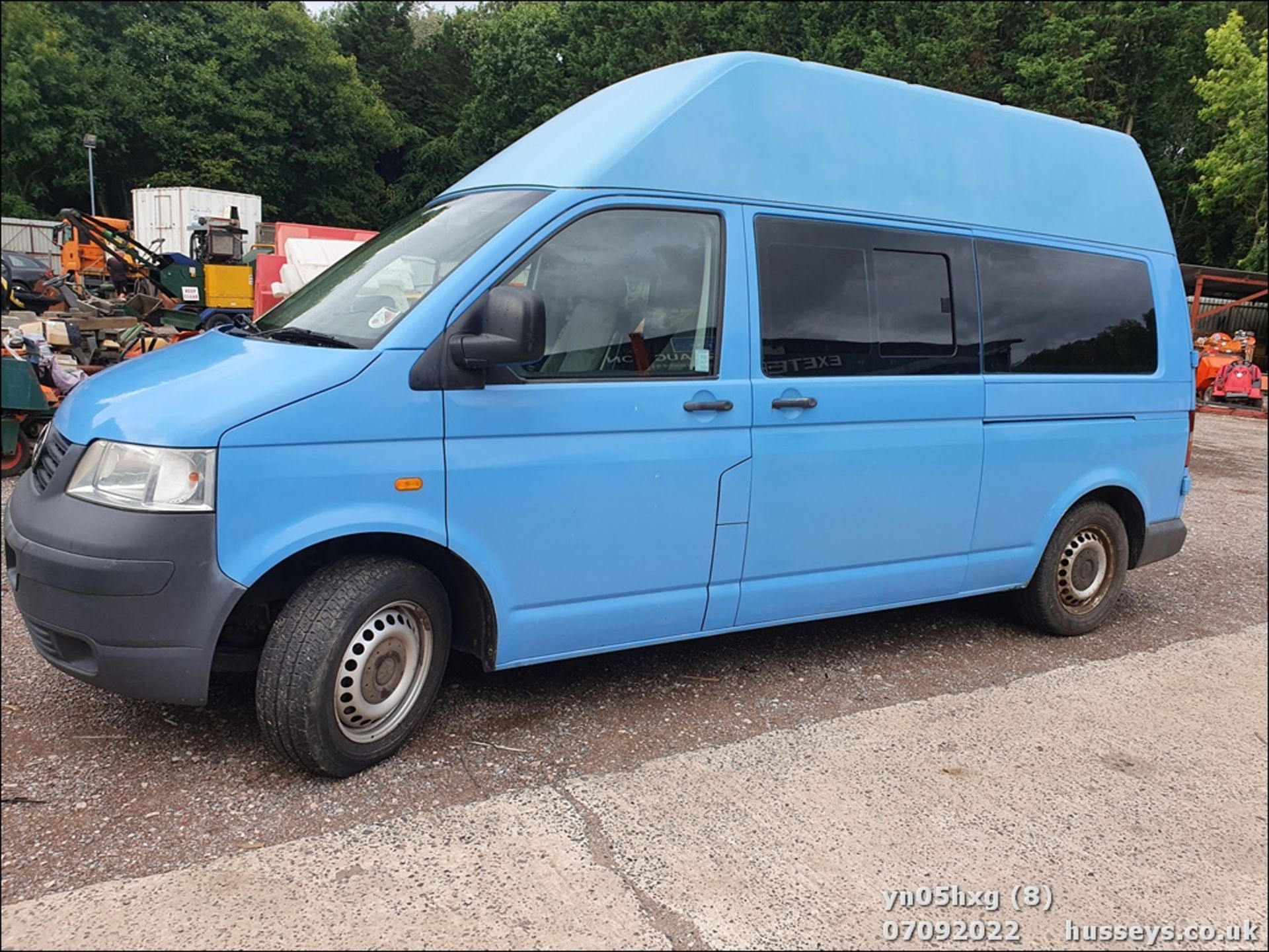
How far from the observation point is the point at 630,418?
3473mm

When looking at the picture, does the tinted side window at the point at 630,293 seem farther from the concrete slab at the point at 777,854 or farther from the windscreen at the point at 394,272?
the concrete slab at the point at 777,854

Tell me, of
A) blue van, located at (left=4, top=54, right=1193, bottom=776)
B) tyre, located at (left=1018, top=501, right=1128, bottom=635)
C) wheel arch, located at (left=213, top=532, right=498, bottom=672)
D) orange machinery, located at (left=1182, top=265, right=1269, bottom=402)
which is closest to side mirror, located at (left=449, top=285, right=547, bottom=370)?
blue van, located at (left=4, top=54, right=1193, bottom=776)

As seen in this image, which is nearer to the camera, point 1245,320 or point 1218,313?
point 1218,313

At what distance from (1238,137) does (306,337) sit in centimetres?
2399

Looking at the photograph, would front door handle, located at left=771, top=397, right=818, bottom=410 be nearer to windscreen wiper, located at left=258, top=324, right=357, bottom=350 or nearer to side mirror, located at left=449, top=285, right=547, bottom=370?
side mirror, located at left=449, top=285, right=547, bottom=370

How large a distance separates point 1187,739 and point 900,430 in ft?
5.63

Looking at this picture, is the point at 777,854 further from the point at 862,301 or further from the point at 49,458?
the point at 49,458

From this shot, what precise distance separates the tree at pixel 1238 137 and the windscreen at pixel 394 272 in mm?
22366

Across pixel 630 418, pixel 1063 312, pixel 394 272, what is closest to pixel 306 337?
pixel 394 272

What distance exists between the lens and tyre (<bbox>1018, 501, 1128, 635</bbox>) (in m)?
5.01

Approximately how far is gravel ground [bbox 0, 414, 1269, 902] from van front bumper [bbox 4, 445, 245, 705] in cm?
38

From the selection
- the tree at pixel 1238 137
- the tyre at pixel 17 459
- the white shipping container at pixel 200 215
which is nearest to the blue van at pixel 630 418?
the tyre at pixel 17 459

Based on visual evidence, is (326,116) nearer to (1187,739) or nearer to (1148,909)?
(1148,909)

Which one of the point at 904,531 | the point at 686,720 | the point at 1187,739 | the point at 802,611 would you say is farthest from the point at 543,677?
the point at 1187,739
